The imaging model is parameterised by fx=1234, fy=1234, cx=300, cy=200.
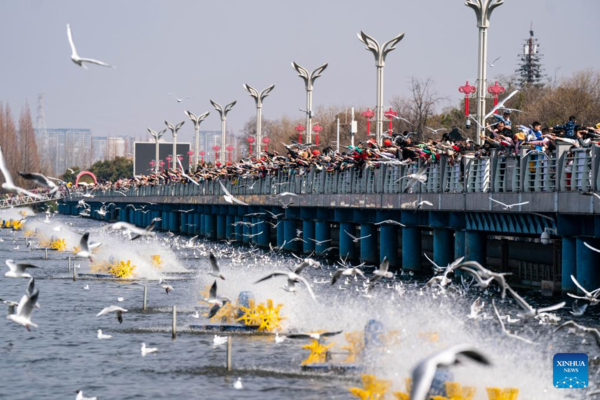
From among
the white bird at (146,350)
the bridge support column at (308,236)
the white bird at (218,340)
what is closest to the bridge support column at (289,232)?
the bridge support column at (308,236)

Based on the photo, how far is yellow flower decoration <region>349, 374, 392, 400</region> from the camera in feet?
73.0

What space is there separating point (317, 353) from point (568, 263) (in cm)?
1336

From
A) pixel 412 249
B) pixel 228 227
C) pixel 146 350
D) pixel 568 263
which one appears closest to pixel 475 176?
pixel 568 263

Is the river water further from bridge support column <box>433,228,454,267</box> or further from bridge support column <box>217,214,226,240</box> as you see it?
bridge support column <box>217,214,226,240</box>

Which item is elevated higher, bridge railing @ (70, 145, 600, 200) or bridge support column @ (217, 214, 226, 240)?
bridge railing @ (70, 145, 600, 200)

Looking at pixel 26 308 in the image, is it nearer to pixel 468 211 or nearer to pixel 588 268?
pixel 588 268

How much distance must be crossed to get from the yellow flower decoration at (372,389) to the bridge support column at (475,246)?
23.8 m

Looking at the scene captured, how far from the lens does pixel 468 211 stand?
1719 inches

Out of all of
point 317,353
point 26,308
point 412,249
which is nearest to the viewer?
point 26,308

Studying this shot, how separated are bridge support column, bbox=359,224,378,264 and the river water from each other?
15.4m

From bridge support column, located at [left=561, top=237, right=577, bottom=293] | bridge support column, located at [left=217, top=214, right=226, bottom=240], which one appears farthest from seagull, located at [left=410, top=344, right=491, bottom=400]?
bridge support column, located at [left=217, top=214, right=226, bottom=240]

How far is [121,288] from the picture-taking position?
49.7 metres

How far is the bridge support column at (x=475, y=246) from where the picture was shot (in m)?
46.6

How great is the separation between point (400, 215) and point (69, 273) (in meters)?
15.8
